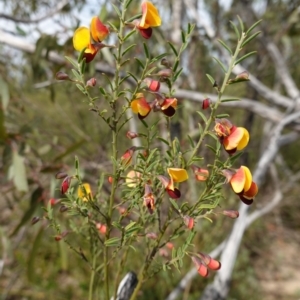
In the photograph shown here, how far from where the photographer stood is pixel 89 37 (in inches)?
21.4

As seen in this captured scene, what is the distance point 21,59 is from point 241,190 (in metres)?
2.32

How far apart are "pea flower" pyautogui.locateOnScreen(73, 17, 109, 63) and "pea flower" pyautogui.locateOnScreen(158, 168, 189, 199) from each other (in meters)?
0.17

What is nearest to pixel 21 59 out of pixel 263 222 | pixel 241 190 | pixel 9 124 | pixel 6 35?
pixel 9 124

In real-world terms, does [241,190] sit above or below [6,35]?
above

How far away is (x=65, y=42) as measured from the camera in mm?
1704

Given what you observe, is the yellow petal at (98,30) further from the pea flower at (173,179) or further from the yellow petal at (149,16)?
the pea flower at (173,179)

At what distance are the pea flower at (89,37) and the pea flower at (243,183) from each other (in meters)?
0.22

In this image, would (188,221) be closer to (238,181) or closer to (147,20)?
(238,181)

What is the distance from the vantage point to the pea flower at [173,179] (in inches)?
20.9

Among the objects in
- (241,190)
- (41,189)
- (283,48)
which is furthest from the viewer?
(283,48)

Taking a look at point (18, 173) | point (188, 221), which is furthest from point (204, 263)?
point (18, 173)

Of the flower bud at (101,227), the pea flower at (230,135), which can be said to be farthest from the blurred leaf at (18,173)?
the pea flower at (230,135)

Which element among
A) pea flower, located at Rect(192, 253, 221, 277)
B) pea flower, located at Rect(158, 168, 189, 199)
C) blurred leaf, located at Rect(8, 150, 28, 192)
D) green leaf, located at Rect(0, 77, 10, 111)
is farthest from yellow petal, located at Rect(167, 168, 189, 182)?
green leaf, located at Rect(0, 77, 10, 111)

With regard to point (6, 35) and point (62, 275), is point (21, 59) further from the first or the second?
point (62, 275)
